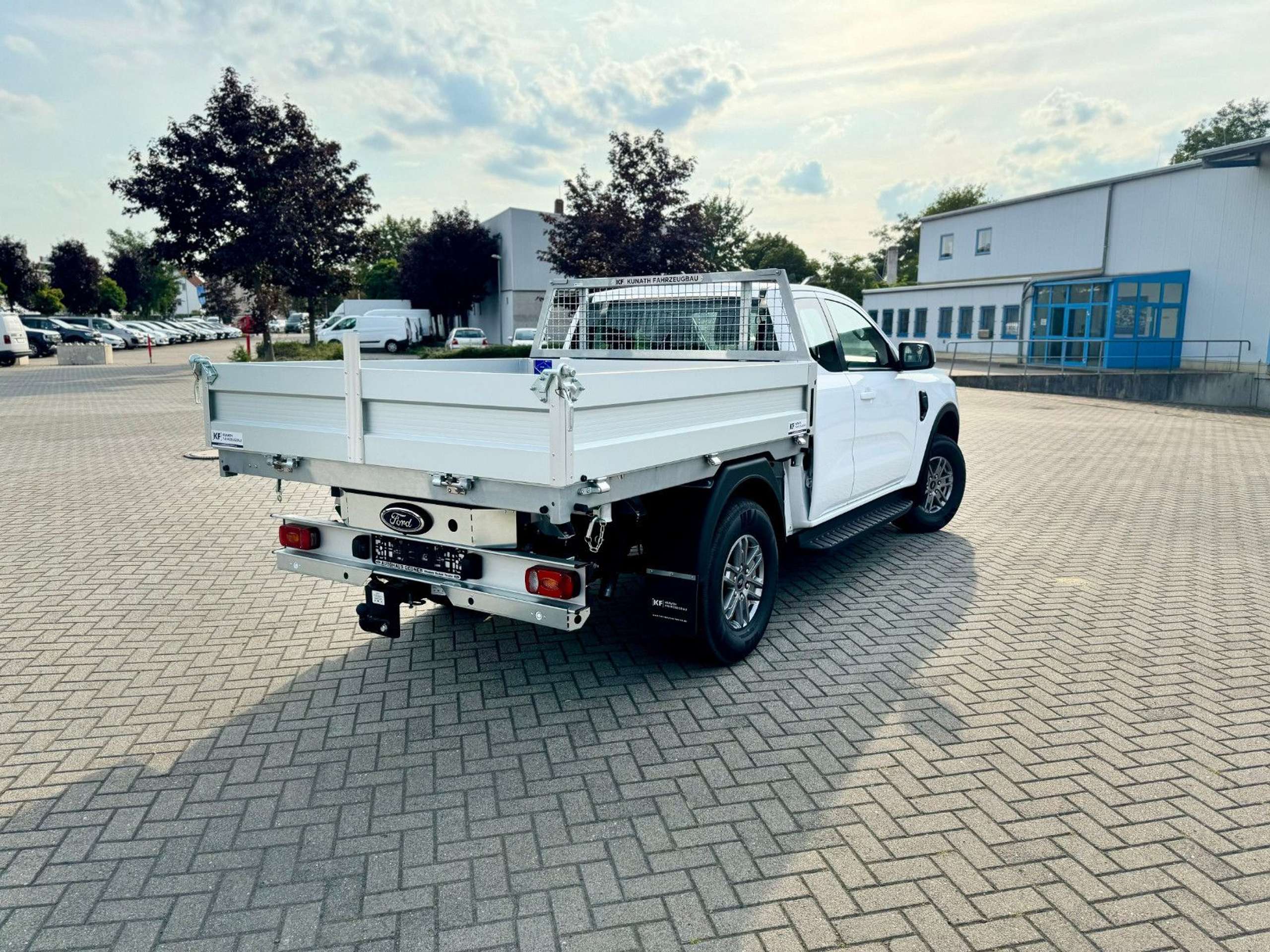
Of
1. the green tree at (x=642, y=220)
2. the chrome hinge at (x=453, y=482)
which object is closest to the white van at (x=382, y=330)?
the green tree at (x=642, y=220)

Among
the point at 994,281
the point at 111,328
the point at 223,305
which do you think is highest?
the point at 223,305

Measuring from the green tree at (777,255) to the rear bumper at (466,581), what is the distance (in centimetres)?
6300

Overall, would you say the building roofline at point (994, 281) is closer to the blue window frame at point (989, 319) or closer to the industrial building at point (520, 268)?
the blue window frame at point (989, 319)

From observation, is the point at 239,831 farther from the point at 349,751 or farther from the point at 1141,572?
the point at 1141,572

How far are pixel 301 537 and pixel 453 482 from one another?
1.36m

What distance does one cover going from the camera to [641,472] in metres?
3.73

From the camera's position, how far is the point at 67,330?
41.7m

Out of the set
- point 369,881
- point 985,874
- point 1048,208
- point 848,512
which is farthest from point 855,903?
point 1048,208

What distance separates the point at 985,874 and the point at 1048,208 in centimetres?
3558

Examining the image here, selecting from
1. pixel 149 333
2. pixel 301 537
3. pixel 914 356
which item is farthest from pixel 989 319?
pixel 149 333

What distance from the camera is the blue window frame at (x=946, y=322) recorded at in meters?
38.6

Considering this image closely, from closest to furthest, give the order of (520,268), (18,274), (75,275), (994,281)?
(994,281), (520,268), (18,274), (75,275)

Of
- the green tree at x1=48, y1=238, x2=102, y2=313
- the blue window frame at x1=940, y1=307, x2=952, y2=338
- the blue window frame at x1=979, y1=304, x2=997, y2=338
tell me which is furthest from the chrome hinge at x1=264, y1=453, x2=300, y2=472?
the green tree at x1=48, y1=238, x2=102, y2=313

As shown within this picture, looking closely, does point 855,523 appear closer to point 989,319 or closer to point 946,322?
point 989,319
